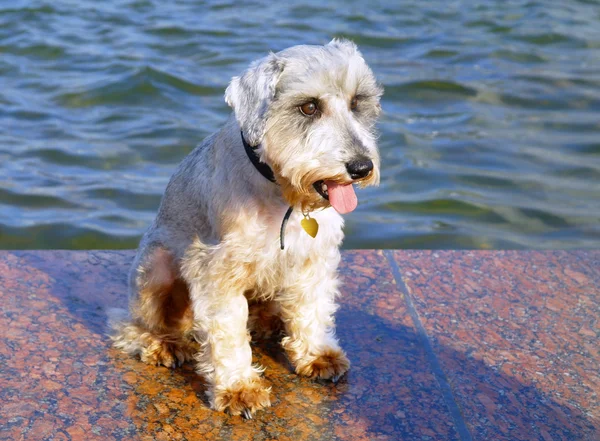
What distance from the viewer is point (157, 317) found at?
443 cm

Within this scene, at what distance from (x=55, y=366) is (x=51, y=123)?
6.01 meters

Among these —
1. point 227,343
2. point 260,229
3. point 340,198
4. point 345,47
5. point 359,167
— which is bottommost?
point 227,343

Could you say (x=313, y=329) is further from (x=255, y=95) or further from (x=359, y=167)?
(x=255, y=95)

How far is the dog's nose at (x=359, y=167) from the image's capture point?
352cm

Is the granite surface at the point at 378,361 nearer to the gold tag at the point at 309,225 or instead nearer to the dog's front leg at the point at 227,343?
the dog's front leg at the point at 227,343

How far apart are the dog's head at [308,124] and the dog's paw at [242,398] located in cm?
93

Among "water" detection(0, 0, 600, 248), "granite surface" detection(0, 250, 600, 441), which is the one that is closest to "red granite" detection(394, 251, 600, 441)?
"granite surface" detection(0, 250, 600, 441)

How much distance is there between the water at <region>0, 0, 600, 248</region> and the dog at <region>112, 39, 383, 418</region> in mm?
3096

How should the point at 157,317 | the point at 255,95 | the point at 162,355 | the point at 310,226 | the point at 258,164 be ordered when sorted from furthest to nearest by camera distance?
the point at 157,317 → the point at 162,355 → the point at 310,226 → the point at 258,164 → the point at 255,95

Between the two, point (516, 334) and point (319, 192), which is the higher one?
point (319, 192)

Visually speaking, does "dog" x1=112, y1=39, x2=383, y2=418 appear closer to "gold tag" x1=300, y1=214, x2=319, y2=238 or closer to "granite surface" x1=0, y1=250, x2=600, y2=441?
"gold tag" x1=300, y1=214, x2=319, y2=238

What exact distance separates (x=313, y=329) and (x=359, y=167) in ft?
3.62

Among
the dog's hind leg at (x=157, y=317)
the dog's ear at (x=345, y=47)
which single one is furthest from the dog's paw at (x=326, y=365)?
the dog's ear at (x=345, y=47)

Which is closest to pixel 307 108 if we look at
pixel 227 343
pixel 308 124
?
pixel 308 124
